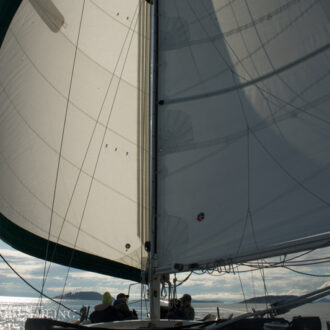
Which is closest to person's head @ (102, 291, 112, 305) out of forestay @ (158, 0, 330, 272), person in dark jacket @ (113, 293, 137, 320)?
person in dark jacket @ (113, 293, 137, 320)

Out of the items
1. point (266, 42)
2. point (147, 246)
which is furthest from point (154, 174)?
point (266, 42)

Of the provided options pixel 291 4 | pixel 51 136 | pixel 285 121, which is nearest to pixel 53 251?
pixel 51 136

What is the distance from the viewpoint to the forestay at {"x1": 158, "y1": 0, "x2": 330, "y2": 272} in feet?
17.1

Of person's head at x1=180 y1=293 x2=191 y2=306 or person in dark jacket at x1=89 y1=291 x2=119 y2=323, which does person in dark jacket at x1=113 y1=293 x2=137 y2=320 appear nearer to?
person in dark jacket at x1=89 y1=291 x2=119 y2=323

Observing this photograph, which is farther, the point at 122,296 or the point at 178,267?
the point at 122,296

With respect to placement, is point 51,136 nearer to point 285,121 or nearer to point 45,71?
point 45,71

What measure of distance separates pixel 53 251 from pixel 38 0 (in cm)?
397

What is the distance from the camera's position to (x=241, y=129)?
605 centimetres

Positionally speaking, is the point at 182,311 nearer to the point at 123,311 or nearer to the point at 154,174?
the point at 123,311

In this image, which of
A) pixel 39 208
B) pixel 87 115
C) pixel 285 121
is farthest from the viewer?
pixel 87 115

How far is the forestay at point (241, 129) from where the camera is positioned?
5.20 metres

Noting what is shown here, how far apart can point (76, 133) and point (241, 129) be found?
8.73ft

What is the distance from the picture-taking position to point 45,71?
21.5 feet

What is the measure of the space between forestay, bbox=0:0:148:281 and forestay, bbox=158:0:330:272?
83cm
